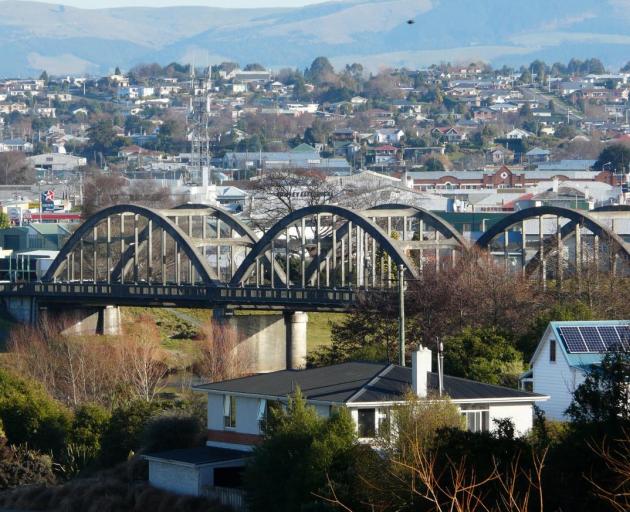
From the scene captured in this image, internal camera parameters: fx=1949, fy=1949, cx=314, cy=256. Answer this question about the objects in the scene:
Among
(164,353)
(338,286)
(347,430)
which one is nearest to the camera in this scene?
(347,430)

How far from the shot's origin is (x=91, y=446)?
54.6 metres

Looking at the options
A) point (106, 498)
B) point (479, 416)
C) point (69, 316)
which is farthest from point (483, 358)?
point (69, 316)

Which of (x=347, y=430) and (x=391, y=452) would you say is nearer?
(x=391, y=452)

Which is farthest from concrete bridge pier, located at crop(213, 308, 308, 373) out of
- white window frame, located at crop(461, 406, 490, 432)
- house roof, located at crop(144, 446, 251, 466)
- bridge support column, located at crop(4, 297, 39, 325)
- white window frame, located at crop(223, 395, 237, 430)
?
white window frame, located at crop(461, 406, 490, 432)

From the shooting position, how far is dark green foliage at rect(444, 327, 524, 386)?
5484cm

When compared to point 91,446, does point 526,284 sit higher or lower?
higher

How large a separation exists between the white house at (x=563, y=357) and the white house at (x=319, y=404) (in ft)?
15.6

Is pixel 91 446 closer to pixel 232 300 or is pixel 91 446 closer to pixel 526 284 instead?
pixel 526 284

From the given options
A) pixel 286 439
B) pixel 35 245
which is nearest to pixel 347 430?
pixel 286 439

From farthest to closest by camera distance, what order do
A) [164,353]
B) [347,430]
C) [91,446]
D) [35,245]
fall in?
[35,245]
[164,353]
[91,446]
[347,430]

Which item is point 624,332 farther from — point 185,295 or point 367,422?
point 185,295

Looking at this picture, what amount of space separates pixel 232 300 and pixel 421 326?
73.1 feet

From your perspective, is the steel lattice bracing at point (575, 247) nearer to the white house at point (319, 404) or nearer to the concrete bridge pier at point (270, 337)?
the concrete bridge pier at point (270, 337)

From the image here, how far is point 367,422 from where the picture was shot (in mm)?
43719
